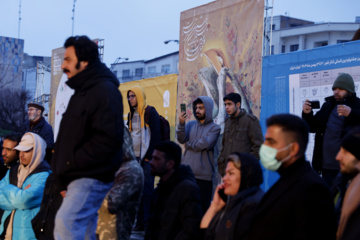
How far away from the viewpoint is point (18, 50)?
7175 cm

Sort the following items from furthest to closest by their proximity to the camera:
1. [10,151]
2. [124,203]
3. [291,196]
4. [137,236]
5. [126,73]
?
[126,73]
[137,236]
[10,151]
[124,203]
[291,196]

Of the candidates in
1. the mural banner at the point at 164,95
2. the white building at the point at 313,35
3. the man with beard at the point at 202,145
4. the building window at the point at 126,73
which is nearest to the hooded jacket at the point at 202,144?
the man with beard at the point at 202,145

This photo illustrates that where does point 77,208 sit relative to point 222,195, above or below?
below

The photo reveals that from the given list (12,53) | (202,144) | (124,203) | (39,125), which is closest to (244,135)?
(202,144)

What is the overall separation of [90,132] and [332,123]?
284cm

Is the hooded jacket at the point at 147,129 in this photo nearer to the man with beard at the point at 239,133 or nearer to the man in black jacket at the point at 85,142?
the man with beard at the point at 239,133

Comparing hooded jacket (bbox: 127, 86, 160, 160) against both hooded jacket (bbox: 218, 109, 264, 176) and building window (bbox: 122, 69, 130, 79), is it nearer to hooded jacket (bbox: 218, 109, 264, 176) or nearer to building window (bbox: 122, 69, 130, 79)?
hooded jacket (bbox: 218, 109, 264, 176)

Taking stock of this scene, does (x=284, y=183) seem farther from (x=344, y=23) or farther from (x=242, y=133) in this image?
(x=344, y=23)

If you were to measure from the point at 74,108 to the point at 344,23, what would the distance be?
59620 mm

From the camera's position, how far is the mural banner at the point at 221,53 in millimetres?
8562

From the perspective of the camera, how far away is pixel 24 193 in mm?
5930

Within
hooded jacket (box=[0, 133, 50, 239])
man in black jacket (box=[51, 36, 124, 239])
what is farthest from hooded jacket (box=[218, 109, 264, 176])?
man in black jacket (box=[51, 36, 124, 239])

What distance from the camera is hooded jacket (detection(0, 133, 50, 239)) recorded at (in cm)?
595

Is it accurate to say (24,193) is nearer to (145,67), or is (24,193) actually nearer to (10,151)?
(10,151)
